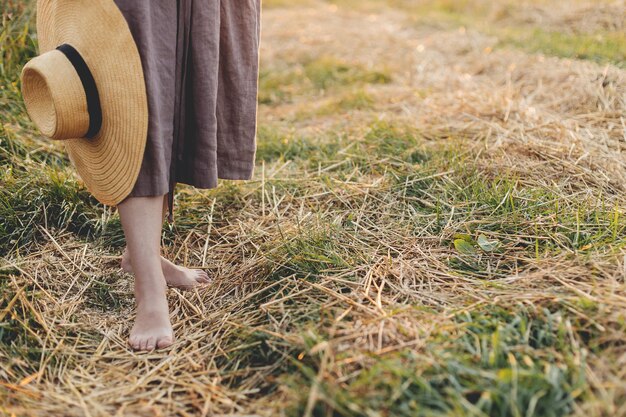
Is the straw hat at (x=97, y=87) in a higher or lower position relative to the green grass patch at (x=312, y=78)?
higher

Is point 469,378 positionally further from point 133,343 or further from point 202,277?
point 202,277

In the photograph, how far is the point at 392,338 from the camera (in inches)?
50.4

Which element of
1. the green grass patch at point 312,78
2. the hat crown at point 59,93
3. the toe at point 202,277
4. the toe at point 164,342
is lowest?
the toe at point 202,277

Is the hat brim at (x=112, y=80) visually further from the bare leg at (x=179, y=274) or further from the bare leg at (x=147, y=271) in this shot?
the bare leg at (x=179, y=274)

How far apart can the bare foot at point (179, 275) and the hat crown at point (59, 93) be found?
19.7 inches

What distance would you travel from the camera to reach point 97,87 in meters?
1.46

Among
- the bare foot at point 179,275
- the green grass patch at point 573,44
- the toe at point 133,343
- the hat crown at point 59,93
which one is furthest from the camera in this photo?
the green grass patch at point 573,44

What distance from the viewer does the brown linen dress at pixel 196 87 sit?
57.3 inches

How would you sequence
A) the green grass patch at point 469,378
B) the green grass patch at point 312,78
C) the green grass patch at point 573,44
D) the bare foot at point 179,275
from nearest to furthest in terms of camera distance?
the green grass patch at point 469,378 < the bare foot at point 179,275 < the green grass patch at point 573,44 < the green grass patch at point 312,78

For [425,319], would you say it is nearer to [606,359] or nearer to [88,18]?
[606,359]

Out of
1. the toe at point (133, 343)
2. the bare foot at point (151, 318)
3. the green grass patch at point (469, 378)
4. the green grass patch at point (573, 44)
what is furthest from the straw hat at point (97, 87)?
the green grass patch at point (573, 44)

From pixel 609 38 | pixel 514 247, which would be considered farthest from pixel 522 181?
pixel 609 38

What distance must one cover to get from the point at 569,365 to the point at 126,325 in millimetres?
1128

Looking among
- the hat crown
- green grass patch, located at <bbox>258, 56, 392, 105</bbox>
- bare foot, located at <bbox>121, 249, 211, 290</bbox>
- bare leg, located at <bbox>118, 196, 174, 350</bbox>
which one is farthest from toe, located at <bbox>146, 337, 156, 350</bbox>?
green grass patch, located at <bbox>258, 56, 392, 105</bbox>
